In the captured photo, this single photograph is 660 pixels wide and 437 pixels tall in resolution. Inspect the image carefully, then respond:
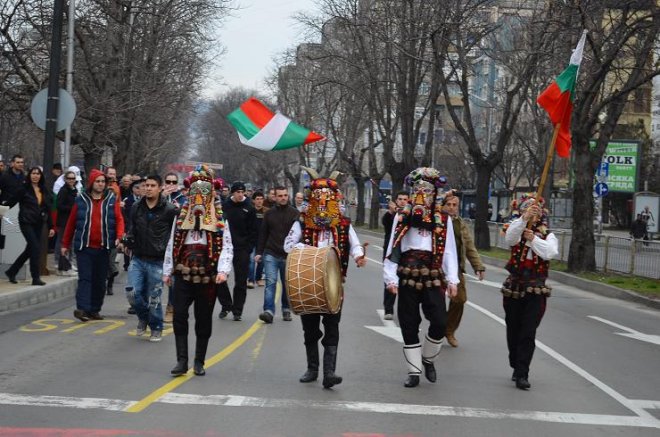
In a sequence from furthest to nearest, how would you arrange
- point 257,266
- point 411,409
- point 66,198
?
1. point 257,266
2. point 66,198
3. point 411,409

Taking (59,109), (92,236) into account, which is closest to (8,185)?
(59,109)

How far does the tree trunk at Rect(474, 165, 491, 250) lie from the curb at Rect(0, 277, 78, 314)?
74.4 ft

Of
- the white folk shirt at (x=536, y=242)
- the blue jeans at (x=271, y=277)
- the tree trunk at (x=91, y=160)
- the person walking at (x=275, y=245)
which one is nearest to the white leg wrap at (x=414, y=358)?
the white folk shirt at (x=536, y=242)

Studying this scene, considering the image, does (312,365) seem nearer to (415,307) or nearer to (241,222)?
(415,307)

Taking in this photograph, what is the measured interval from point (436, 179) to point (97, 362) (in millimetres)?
3973

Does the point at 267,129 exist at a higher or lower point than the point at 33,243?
higher

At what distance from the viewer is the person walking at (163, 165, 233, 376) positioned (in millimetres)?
9438

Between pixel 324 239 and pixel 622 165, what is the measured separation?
40.0m

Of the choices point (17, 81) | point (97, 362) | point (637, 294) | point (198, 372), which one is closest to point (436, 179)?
point (198, 372)

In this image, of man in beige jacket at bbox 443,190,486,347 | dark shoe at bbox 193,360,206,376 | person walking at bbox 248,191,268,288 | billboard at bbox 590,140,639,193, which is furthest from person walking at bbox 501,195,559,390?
billboard at bbox 590,140,639,193

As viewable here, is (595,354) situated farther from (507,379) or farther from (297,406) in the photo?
(297,406)

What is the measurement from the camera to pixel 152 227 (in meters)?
11.7

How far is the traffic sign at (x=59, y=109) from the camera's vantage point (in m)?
17.5

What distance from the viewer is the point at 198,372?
9.50 meters
